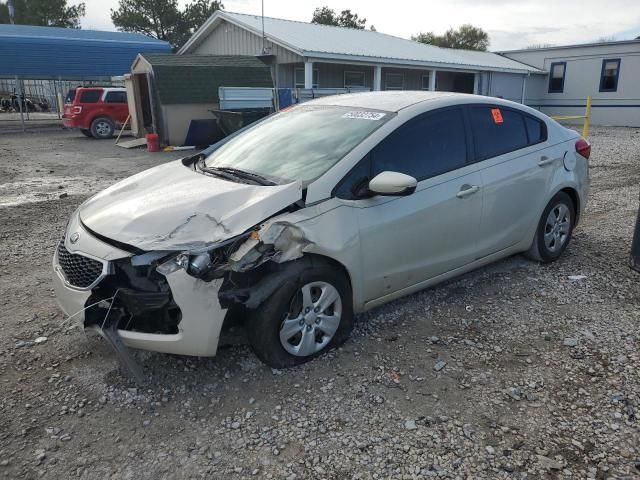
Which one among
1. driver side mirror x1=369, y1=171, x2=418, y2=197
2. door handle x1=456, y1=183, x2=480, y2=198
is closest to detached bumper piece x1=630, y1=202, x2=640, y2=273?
door handle x1=456, y1=183, x2=480, y2=198

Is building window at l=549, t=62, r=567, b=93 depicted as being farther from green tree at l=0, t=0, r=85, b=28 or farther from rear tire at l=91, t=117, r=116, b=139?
green tree at l=0, t=0, r=85, b=28

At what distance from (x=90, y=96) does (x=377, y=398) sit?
18.4 metres

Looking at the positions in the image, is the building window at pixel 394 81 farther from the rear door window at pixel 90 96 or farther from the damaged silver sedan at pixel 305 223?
the damaged silver sedan at pixel 305 223

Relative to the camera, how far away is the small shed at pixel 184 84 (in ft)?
50.3

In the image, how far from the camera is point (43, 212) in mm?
7297

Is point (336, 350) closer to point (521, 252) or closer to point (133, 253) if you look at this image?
point (133, 253)

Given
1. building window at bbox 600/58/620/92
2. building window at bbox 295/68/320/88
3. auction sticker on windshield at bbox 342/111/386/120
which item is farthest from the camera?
building window at bbox 600/58/620/92

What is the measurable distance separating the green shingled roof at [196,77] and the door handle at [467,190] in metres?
13.1

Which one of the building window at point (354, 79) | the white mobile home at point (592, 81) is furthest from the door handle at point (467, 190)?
the white mobile home at point (592, 81)

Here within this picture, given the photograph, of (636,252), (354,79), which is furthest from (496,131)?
(354,79)

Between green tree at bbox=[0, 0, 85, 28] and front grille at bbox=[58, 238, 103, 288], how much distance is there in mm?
61987

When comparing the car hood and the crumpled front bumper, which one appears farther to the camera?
the car hood

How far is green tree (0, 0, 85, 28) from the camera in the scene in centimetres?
5406

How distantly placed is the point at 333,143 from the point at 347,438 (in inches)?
76.1
